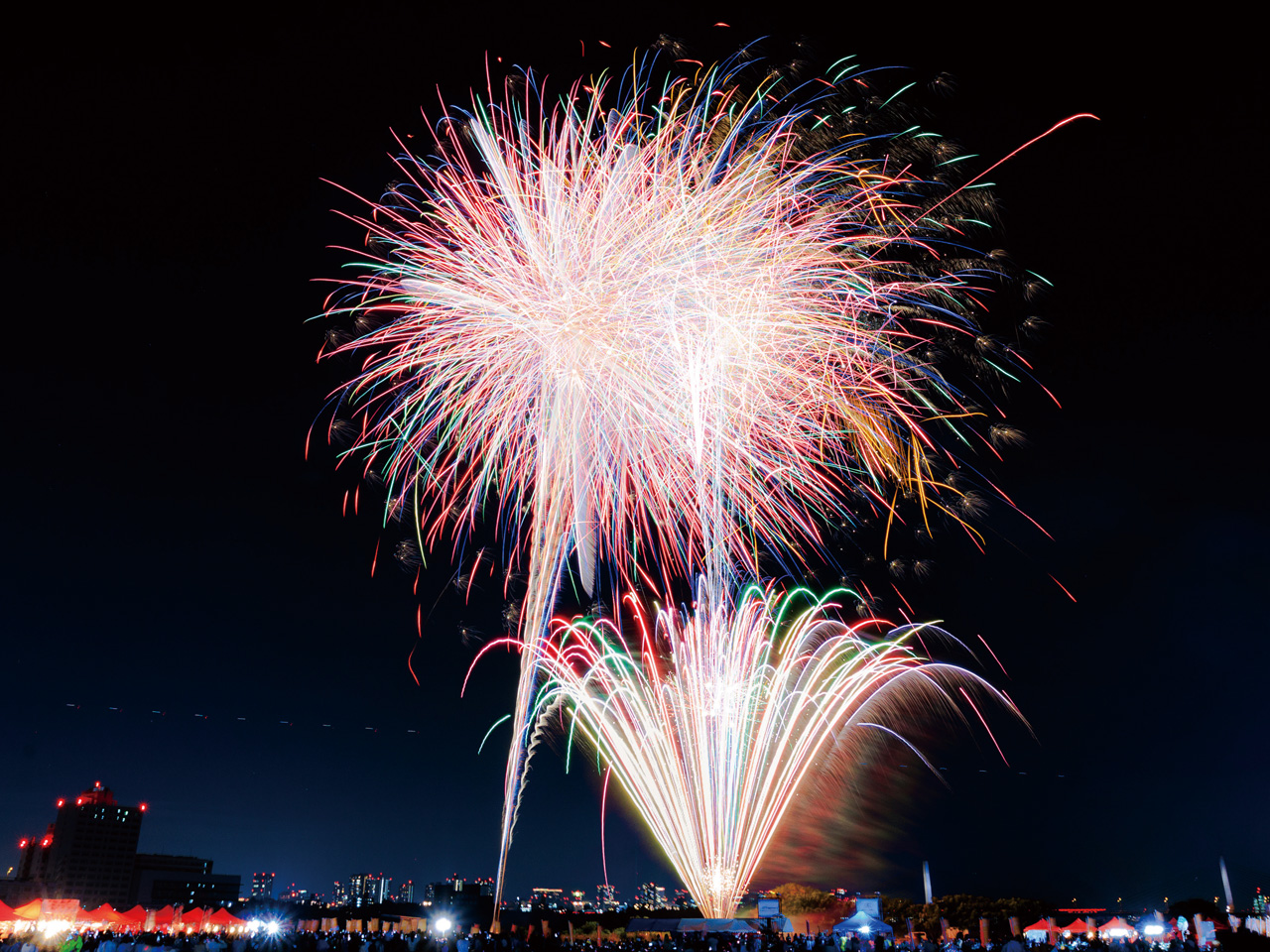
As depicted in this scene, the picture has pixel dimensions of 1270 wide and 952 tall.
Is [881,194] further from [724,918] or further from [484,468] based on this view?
[724,918]

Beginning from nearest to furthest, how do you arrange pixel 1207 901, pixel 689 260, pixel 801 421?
pixel 1207 901
pixel 689 260
pixel 801 421

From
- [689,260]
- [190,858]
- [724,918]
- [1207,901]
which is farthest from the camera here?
[190,858]

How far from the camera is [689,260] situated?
18.2m

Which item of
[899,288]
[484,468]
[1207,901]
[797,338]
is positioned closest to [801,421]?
[797,338]

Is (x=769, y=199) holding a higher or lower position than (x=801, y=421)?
higher

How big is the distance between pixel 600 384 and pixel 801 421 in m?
4.54

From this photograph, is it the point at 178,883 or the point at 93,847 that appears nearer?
the point at 178,883

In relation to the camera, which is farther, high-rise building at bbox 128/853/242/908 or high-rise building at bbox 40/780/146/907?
high-rise building at bbox 40/780/146/907

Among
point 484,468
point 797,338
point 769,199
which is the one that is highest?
point 769,199

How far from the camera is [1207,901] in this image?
10008 millimetres

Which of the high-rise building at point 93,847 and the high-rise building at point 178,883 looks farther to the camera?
the high-rise building at point 93,847

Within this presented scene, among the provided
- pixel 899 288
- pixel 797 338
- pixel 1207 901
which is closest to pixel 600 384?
pixel 797 338

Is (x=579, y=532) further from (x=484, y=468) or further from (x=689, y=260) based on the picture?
(x=689, y=260)

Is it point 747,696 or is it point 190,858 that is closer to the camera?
point 747,696
